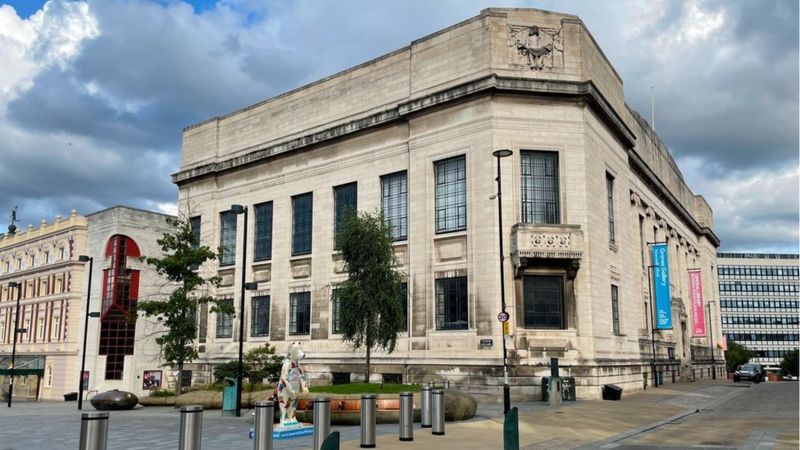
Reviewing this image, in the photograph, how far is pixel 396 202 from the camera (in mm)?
35906

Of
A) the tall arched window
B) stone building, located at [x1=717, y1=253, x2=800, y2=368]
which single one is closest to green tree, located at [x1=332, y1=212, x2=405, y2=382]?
the tall arched window

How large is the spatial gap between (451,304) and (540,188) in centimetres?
687

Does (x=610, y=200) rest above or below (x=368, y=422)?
above

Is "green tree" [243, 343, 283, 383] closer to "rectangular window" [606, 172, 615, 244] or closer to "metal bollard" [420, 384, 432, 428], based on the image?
"metal bollard" [420, 384, 432, 428]

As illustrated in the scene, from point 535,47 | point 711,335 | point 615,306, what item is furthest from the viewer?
point 711,335

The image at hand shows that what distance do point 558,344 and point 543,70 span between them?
506 inches

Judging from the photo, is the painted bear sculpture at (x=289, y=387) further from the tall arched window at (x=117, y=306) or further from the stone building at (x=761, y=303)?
the stone building at (x=761, y=303)

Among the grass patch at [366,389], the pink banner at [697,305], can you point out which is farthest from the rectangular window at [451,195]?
the pink banner at [697,305]

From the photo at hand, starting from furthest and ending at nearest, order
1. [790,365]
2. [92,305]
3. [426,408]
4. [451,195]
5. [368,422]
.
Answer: [790,365], [92,305], [451,195], [426,408], [368,422]

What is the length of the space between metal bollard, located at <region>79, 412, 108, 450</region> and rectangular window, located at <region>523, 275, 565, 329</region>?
23.1 meters

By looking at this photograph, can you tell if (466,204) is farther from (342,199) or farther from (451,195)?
(342,199)

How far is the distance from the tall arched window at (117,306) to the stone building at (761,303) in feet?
435

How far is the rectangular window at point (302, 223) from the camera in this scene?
3988cm

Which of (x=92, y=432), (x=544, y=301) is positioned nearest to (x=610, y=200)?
(x=544, y=301)
